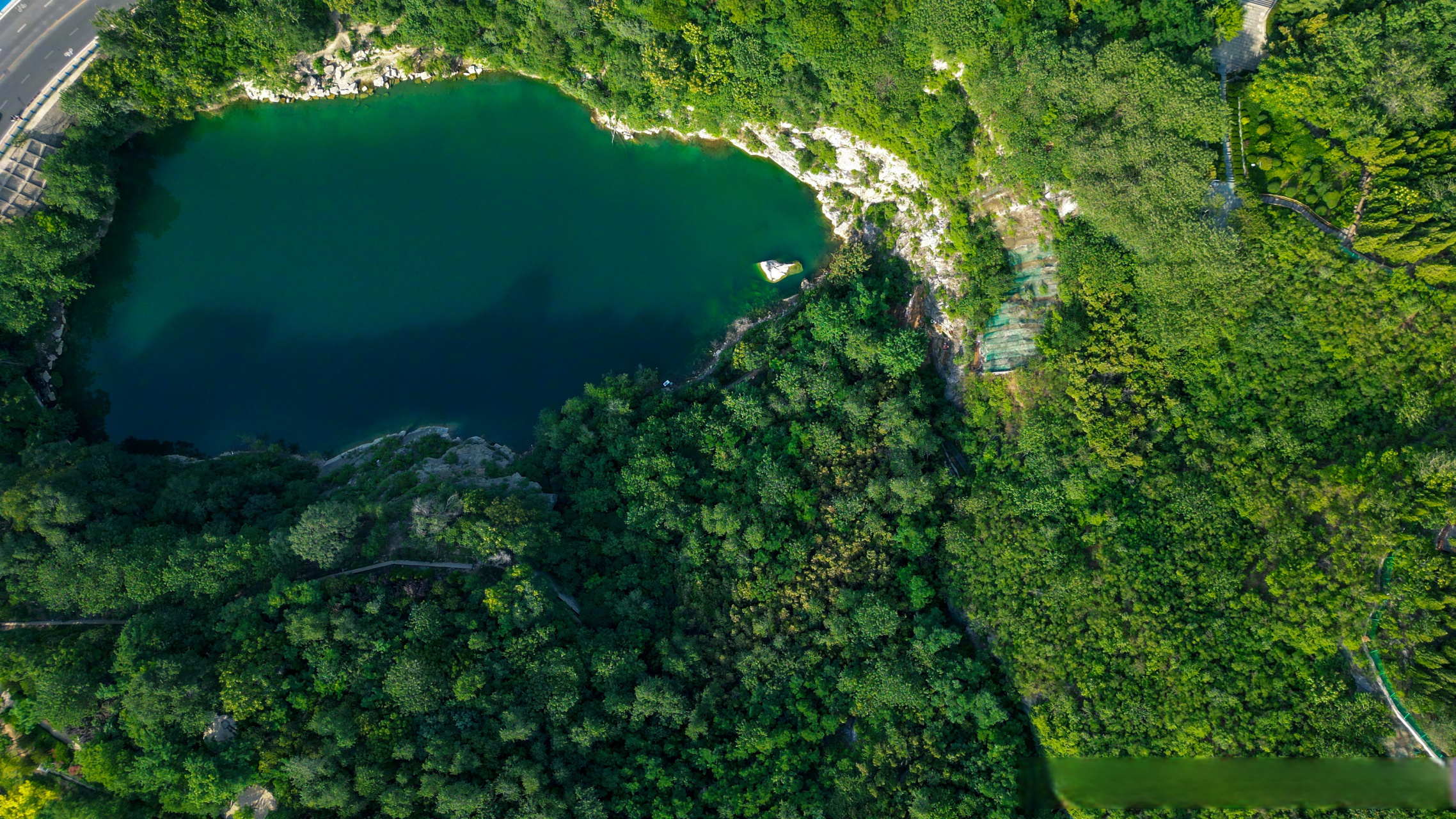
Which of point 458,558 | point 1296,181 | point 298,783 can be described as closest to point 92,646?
point 298,783

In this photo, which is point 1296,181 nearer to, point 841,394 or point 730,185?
point 841,394

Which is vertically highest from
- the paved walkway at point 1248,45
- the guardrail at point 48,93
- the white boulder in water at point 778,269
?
the paved walkway at point 1248,45

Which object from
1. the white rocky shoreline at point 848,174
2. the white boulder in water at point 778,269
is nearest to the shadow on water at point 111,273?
the white rocky shoreline at point 848,174

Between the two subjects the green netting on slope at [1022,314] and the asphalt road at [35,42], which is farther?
the asphalt road at [35,42]

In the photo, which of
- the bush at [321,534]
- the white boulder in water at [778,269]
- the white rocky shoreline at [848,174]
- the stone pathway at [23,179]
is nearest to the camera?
the bush at [321,534]

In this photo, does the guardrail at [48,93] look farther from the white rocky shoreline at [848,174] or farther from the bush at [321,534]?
the bush at [321,534]

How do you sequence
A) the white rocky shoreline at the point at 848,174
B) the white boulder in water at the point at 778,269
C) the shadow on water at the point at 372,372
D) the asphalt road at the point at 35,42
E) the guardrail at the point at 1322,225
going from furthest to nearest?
the white boulder in water at the point at 778,269
the shadow on water at the point at 372,372
the asphalt road at the point at 35,42
the white rocky shoreline at the point at 848,174
the guardrail at the point at 1322,225

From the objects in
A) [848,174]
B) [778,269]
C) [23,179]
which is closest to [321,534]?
[23,179]
